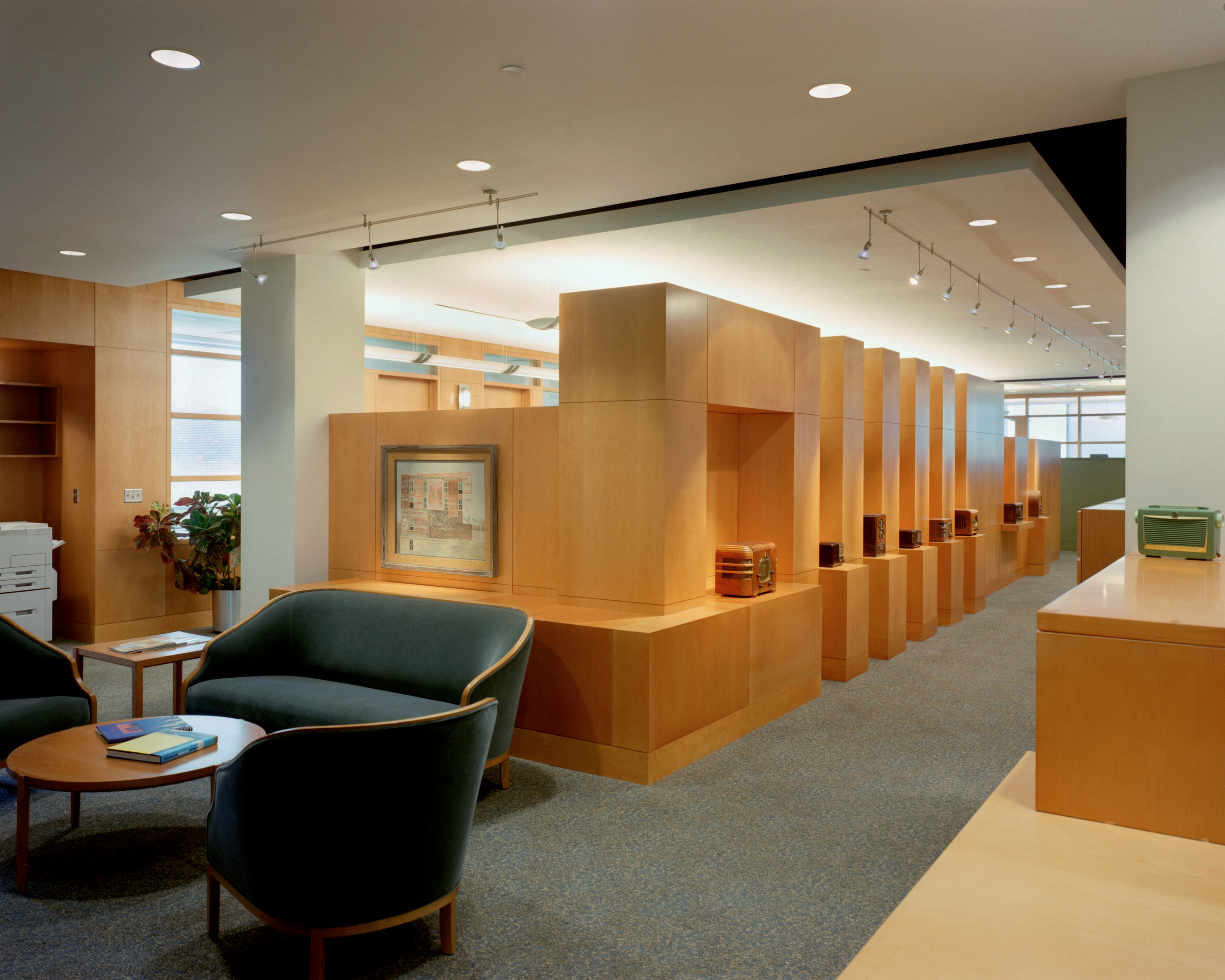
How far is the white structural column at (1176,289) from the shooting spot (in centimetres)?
340

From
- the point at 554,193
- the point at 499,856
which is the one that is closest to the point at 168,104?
the point at 554,193

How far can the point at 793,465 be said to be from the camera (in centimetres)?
600

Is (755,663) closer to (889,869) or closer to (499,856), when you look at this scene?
(889,869)

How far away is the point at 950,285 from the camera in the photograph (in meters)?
7.18

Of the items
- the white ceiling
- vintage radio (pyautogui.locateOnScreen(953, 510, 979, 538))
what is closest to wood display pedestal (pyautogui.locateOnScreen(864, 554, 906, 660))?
vintage radio (pyautogui.locateOnScreen(953, 510, 979, 538))

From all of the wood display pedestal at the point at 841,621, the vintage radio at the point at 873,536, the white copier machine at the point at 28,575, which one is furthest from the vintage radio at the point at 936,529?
the white copier machine at the point at 28,575

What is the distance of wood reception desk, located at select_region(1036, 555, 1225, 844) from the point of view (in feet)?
4.85

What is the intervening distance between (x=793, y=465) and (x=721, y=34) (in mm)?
3241

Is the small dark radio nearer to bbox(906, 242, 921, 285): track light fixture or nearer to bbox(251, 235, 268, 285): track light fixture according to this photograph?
bbox(906, 242, 921, 285): track light fixture

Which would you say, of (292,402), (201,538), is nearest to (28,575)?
(201,538)

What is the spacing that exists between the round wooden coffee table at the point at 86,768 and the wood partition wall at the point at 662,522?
1725mm

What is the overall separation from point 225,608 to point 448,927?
5808 mm

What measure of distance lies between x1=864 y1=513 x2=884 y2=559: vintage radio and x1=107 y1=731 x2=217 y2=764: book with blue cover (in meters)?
5.43

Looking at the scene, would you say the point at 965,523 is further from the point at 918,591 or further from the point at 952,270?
the point at 952,270
